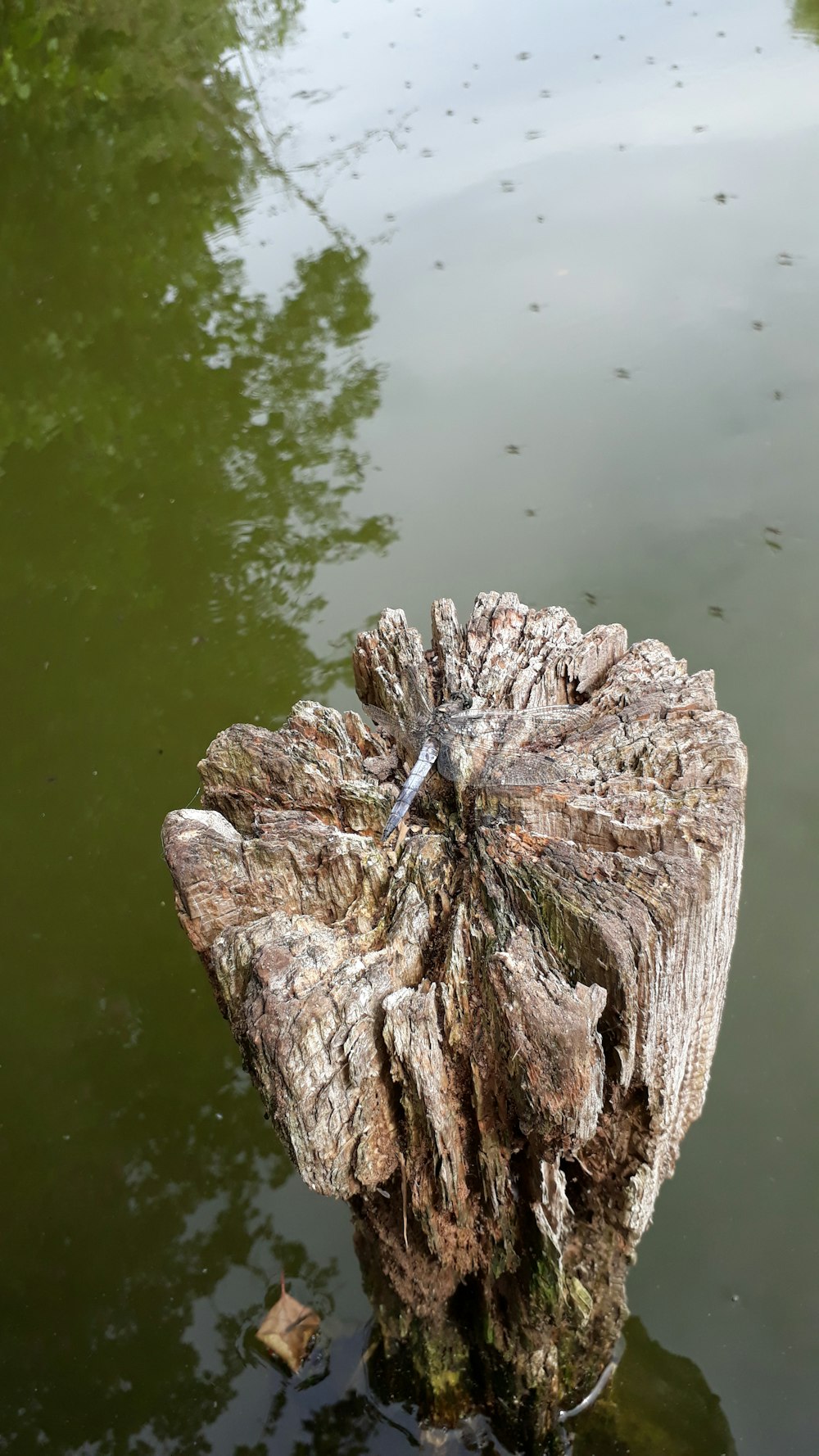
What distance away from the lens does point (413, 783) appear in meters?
1.59

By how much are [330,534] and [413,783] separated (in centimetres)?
253

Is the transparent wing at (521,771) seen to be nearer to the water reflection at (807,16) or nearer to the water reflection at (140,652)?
the water reflection at (140,652)

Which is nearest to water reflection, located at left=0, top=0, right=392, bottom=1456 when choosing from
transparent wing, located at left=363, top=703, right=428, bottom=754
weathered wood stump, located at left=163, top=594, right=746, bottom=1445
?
weathered wood stump, located at left=163, top=594, right=746, bottom=1445

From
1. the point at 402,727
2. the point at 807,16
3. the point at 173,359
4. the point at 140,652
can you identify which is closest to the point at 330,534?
the point at 140,652

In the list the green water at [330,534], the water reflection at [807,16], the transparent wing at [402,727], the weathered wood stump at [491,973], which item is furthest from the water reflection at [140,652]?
the water reflection at [807,16]

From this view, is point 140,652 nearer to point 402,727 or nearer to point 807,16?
point 402,727

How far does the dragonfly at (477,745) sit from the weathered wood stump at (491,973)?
2 centimetres

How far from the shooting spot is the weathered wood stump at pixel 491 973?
1282mm

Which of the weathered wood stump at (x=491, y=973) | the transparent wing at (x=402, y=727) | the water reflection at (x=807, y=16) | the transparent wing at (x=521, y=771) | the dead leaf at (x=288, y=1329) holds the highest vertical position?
the water reflection at (x=807, y=16)

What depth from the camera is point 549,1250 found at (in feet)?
4.71

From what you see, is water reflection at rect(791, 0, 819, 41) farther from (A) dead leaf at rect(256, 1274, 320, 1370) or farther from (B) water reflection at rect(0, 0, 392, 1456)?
(A) dead leaf at rect(256, 1274, 320, 1370)

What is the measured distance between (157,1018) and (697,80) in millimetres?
6838

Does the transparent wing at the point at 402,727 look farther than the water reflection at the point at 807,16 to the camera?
No

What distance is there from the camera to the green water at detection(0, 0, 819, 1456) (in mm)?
2225
